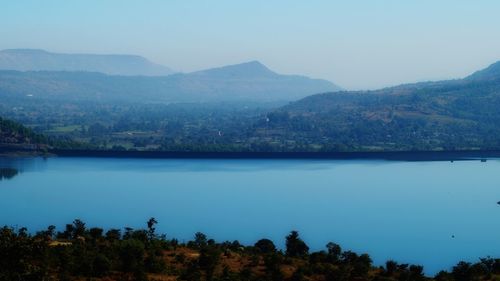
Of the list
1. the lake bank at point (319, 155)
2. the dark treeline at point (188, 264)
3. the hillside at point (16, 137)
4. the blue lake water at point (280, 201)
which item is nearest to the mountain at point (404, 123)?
the lake bank at point (319, 155)

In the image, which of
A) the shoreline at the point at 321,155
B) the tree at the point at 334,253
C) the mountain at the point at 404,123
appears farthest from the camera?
the mountain at the point at 404,123

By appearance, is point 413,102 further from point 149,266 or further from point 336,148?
point 149,266

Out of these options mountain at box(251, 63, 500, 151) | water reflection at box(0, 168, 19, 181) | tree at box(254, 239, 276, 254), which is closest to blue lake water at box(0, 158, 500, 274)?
water reflection at box(0, 168, 19, 181)

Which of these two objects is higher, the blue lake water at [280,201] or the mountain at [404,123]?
the mountain at [404,123]

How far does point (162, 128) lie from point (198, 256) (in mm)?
85401

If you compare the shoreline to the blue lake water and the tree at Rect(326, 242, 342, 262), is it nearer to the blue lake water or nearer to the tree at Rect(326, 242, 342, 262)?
the blue lake water

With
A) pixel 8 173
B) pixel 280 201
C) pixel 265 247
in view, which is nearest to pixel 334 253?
pixel 265 247

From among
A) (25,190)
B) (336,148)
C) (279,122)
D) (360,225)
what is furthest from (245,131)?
(360,225)

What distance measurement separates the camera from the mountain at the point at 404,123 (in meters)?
81.7

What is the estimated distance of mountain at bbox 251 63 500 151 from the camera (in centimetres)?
8169

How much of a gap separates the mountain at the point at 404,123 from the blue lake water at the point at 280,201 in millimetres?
12613

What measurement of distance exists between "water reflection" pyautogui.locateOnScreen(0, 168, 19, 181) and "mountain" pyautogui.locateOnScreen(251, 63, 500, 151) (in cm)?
3039

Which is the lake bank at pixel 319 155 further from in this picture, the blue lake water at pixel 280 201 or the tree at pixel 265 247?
the tree at pixel 265 247

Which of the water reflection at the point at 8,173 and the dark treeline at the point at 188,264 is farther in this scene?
the water reflection at the point at 8,173
